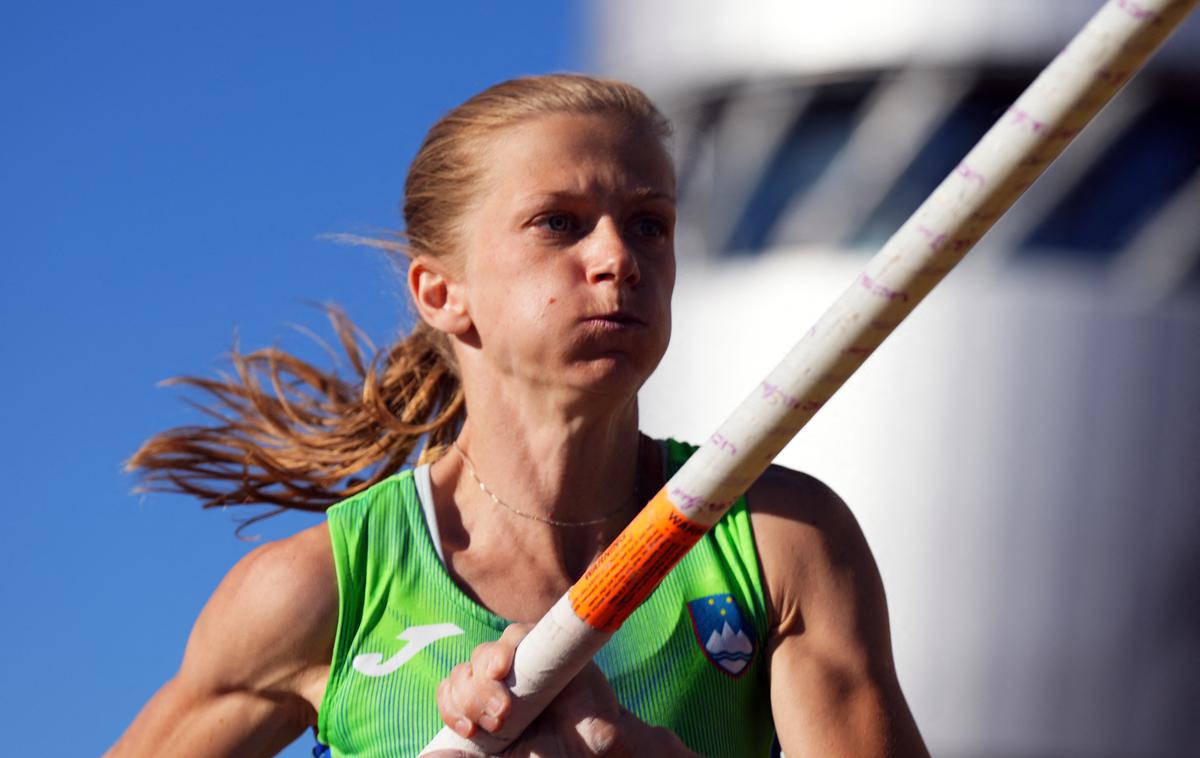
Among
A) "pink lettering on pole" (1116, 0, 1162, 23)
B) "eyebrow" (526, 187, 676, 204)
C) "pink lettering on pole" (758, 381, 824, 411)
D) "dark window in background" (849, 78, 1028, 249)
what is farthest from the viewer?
"dark window in background" (849, 78, 1028, 249)

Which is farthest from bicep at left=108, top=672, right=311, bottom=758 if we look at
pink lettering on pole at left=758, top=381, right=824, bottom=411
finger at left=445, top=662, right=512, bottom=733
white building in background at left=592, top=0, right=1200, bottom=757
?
white building in background at left=592, top=0, right=1200, bottom=757

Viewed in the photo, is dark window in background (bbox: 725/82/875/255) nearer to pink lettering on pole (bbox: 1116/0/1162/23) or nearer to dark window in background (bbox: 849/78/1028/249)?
dark window in background (bbox: 849/78/1028/249)

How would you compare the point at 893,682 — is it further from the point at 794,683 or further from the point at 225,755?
the point at 225,755

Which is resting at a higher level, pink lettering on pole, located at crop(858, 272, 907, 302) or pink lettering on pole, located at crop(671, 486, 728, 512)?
pink lettering on pole, located at crop(858, 272, 907, 302)

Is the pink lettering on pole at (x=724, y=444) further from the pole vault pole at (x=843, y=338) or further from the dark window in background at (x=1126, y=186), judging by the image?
the dark window in background at (x=1126, y=186)

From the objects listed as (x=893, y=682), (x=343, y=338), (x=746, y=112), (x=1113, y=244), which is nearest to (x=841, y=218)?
(x=746, y=112)

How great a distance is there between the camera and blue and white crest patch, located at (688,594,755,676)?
354 centimetres

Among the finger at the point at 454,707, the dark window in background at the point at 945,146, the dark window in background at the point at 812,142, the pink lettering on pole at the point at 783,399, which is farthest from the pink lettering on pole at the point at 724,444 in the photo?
the dark window in background at the point at 812,142

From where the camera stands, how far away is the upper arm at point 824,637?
350cm

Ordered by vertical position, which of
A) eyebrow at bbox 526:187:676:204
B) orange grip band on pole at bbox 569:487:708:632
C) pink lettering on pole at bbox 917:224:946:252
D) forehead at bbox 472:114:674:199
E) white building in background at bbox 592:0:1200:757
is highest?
white building in background at bbox 592:0:1200:757

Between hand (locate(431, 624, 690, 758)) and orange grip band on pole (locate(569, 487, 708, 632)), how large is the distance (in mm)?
178

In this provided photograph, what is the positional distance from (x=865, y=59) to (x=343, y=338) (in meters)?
9.95

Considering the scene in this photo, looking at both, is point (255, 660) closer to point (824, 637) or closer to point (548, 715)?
point (548, 715)

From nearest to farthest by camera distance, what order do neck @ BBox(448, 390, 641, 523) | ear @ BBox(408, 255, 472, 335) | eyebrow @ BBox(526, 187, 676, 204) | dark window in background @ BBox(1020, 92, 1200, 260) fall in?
eyebrow @ BBox(526, 187, 676, 204), neck @ BBox(448, 390, 641, 523), ear @ BBox(408, 255, 472, 335), dark window in background @ BBox(1020, 92, 1200, 260)
